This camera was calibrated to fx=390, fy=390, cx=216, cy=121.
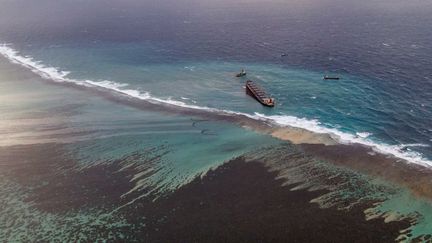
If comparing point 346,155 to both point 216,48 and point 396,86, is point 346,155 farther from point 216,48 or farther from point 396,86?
point 216,48

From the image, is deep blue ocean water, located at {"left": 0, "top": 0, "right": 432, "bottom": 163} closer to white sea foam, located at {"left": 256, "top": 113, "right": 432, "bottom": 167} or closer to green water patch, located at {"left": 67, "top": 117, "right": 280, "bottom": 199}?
white sea foam, located at {"left": 256, "top": 113, "right": 432, "bottom": 167}

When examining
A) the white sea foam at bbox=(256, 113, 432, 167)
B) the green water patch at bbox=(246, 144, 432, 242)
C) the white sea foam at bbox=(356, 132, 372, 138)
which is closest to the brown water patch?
the green water patch at bbox=(246, 144, 432, 242)

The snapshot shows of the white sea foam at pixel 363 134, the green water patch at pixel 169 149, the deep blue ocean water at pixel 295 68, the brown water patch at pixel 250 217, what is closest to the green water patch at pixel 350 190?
the brown water patch at pixel 250 217

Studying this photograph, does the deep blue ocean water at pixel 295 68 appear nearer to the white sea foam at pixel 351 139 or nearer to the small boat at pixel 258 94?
the white sea foam at pixel 351 139

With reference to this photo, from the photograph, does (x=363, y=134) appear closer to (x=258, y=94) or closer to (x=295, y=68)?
(x=258, y=94)

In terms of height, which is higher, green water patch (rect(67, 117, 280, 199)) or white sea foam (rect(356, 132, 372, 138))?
white sea foam (rect(356, 132, 372, 138))
